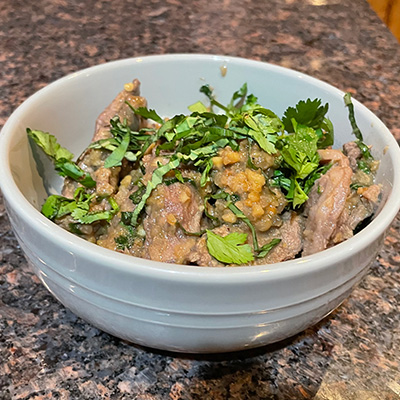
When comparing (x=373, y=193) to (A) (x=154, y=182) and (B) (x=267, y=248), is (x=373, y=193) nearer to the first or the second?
(B) (x=267, y=248)

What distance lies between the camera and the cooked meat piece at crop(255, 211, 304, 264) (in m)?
0.91

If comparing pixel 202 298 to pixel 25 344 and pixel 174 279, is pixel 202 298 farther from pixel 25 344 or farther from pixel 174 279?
pixel 25 344

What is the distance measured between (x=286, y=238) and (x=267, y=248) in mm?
49

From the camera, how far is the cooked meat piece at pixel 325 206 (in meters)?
0.91

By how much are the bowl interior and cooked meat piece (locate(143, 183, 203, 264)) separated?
0.27 metres

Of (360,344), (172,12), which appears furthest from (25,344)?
(172,12)

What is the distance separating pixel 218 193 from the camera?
0.95 meters

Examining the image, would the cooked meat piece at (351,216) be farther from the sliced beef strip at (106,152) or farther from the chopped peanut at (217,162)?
the sliced beef strip at (106,152)

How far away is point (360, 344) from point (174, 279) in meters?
0.51

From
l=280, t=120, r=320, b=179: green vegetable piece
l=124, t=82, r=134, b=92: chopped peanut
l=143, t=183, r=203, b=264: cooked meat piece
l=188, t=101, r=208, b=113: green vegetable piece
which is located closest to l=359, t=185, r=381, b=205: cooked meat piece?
l=280, t=120, r=320, b=179: green vegetable piece

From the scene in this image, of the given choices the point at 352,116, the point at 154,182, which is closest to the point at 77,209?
the point at 154,182

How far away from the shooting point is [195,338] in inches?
30.1

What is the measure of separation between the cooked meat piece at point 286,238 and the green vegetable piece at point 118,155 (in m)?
0.34

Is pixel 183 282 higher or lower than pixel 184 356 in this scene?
higher
